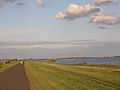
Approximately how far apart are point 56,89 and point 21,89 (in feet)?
8.09

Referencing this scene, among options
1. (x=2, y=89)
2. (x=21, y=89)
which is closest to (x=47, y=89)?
(x=21, y=89)

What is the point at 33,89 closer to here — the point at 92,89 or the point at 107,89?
the point at 92,89

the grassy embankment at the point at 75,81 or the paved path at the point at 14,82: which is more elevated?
the paved path at the point at 14,82

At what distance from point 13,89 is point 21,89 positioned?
0.56m

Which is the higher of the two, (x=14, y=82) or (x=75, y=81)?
(x=14, y=82)

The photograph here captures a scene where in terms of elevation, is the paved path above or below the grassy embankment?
above

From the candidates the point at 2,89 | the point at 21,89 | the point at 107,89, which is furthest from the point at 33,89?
the point at 107,89

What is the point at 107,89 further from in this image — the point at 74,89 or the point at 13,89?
the point at 13,89

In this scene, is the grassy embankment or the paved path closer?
the paved path

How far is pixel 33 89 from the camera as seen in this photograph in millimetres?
16484

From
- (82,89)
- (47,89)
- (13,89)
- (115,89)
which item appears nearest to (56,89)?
(47,89)

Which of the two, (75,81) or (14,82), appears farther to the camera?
(75,81)

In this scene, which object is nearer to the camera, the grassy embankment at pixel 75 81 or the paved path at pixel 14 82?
the paved path at pixel 14 82

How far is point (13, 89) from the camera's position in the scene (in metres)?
16.5
